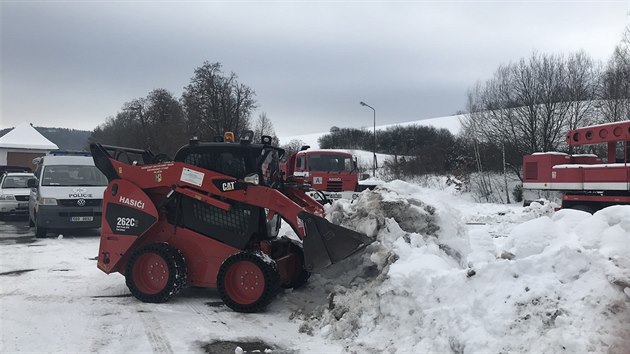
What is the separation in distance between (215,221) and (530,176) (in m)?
10.4

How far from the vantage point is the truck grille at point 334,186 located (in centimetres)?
1642

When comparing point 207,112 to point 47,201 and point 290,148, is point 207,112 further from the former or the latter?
point 47,201

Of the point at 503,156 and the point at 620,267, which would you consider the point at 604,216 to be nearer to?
the point at 620,267

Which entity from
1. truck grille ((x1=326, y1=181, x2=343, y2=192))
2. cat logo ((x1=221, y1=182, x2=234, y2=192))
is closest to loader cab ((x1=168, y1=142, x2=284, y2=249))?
cat logo ((x1=221, y1=182, x2=234, y2=192))

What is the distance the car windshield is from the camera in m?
18.6

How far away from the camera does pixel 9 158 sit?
53906 millimetres

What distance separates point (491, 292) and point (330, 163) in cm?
1229

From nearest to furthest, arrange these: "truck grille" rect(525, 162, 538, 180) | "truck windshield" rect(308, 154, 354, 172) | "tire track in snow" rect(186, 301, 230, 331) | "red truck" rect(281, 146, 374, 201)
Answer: "tire track in snow" rect(186, 301, 230, 331) < "truck grille" rect(525, 162, 538, 180) < "red truck" rect(281, 146, 374, 201) < "truck windshield" rect(308, 154, 354, 172)

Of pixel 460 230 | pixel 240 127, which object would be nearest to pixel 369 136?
pixel 240 127

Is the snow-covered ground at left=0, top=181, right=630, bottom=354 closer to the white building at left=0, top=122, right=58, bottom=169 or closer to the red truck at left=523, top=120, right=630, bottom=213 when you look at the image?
the red truck at left=523, top=120, right=630, bottom=213

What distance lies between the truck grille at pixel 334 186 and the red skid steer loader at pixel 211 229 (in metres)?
9.07

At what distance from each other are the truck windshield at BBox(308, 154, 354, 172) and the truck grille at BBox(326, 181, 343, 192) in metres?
0.48

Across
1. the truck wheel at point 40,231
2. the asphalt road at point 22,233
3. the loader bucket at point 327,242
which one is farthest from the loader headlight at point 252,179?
the truck wheel at point 40,231

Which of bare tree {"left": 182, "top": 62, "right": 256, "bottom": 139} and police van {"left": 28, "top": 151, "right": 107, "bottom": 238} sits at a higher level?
bare tree {"left": 182, "top": 62, "right": 256, "bottom": 139}
